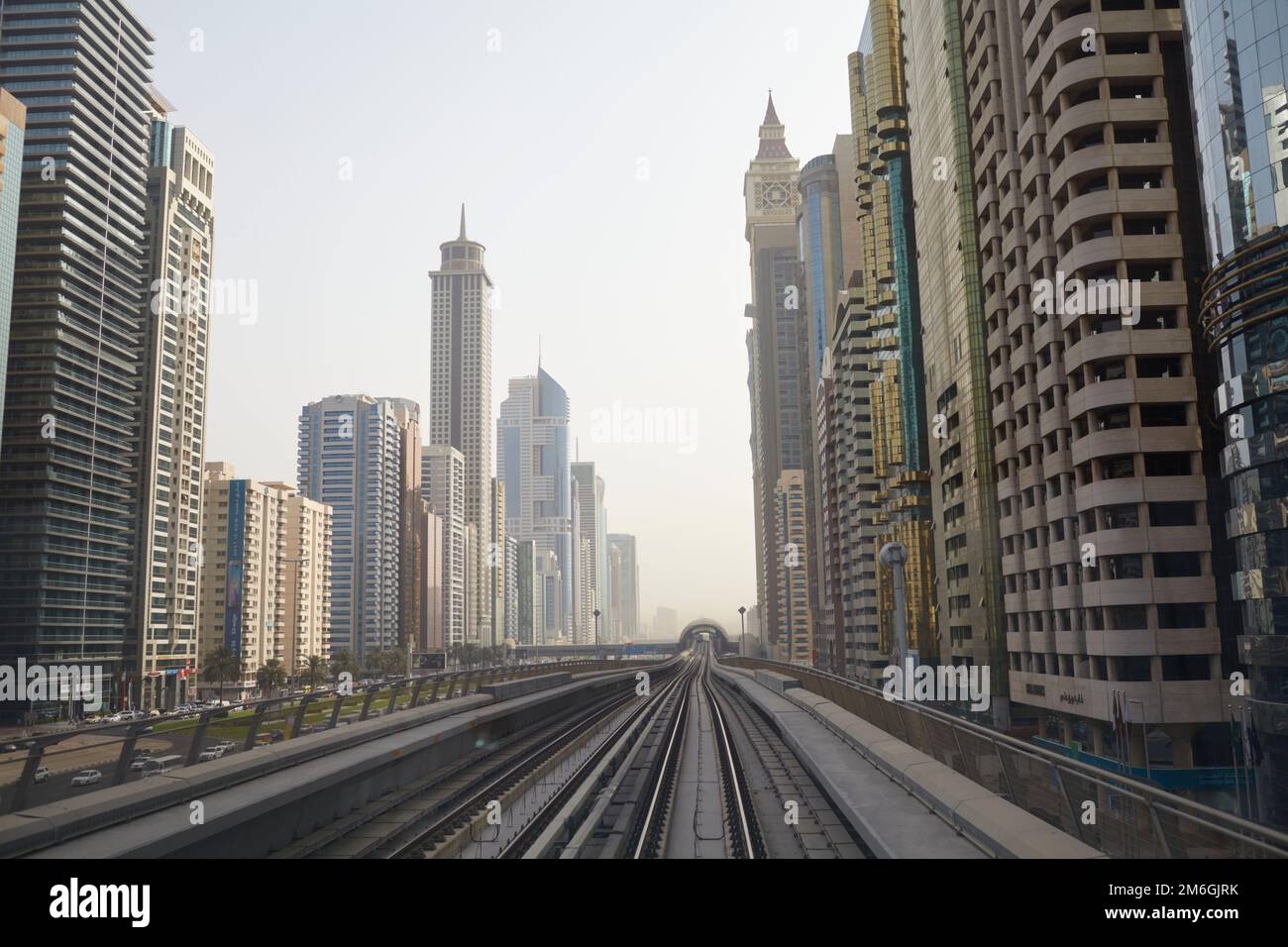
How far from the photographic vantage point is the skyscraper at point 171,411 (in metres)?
124

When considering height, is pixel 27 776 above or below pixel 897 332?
below

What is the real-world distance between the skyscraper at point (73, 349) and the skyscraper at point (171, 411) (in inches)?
105

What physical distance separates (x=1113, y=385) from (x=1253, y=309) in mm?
8474

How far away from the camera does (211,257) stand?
14450 centimetres

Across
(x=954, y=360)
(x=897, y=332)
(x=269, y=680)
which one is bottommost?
(x=269, y=680)

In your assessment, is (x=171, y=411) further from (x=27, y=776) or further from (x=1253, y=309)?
(x=27, y=776)

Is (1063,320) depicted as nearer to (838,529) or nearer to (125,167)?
(838,529)

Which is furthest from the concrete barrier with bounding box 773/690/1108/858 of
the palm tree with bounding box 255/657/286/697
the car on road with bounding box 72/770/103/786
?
the palm tree with bounding box 255/657/286/697

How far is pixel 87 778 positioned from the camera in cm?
1132

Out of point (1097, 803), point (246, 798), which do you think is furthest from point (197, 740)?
point (1097, 803)

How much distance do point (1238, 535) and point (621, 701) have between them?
39.4m

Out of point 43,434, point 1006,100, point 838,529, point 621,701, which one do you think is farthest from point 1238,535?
point 43,434

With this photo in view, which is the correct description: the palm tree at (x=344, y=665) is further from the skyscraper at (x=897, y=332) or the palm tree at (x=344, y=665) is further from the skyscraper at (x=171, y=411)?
the skyscraper at (x=897, y=332)

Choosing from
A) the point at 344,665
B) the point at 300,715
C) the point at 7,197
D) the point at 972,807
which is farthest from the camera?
the point at 344,665
